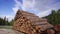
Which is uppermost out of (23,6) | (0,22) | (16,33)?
(23,6)

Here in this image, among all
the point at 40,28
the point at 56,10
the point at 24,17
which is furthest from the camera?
the point at 56,10

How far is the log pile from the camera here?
3.71 meters

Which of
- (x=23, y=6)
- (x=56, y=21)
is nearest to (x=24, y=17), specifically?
(x=23, y=6)

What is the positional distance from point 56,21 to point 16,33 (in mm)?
883

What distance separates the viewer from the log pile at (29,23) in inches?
146

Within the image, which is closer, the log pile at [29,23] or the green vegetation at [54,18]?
the log pile at [29,23]

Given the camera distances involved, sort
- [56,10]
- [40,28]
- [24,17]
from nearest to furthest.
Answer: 1. [40,28]
2. [24,17]
3. [56,10]

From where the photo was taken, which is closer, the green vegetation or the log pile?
the log pile

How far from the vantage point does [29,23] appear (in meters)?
3.82

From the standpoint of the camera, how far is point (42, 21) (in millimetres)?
3875

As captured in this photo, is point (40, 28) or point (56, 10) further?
point (56, 10)

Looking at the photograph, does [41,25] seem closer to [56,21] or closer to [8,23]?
[56,21]

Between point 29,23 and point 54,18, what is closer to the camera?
point 29,23

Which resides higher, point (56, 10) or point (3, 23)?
point (56, 10)
